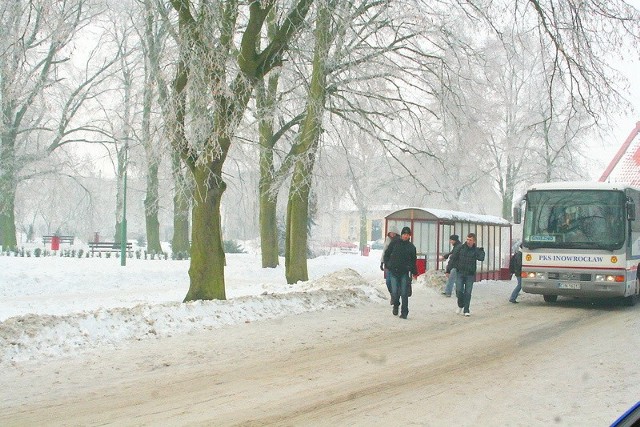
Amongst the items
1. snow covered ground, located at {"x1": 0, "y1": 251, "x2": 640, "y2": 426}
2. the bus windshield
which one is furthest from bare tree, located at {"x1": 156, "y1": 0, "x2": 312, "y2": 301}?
the bus windshield

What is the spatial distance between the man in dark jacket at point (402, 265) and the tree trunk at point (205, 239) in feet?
11.5

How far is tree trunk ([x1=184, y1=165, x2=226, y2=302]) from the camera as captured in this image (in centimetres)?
1467

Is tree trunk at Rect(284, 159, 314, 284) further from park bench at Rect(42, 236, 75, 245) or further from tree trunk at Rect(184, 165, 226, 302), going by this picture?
park bench at Rect(42, 236, 75, 245)

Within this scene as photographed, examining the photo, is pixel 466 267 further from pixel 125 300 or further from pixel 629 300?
pixel 125 300

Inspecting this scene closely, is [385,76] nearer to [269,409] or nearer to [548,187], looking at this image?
[548,187]

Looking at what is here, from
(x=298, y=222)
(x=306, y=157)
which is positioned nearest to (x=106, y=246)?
(x=298, y=222)

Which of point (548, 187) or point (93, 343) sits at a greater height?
point (548, 187)

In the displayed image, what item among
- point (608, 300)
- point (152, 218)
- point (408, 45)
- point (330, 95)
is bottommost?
point (608, 300)

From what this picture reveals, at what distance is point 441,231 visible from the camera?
78.7 feet

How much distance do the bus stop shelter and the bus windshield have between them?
488cm

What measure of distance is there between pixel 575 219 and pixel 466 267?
408cm

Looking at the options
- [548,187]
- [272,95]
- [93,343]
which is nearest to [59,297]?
[272,95]

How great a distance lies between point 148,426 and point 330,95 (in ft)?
49.6

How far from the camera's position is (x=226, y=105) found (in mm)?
14258
